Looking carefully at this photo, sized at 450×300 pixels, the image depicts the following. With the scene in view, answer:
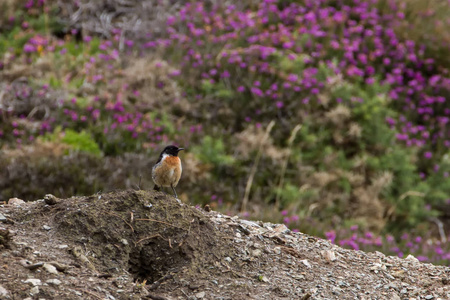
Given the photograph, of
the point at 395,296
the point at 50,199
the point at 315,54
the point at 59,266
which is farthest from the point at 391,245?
the point at 59,266

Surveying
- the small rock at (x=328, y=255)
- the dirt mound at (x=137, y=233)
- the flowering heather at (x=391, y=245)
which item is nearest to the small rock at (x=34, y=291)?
the dirt mound at (x=137, y=233)

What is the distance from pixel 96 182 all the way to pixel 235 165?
2193mm

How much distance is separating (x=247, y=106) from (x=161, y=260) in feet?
19.2

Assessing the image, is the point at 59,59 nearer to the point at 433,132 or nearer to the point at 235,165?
the point at 235,165

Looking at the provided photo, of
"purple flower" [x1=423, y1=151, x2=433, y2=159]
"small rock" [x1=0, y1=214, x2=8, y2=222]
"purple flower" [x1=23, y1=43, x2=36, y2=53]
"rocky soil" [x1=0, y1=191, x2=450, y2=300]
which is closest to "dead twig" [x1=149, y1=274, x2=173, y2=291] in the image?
"rocky soil" [x1=0, y1=191, x2=450, y2=300]

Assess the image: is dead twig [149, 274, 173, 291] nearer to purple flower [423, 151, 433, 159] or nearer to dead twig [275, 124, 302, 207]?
dead twig [275, 124, 302, 207]

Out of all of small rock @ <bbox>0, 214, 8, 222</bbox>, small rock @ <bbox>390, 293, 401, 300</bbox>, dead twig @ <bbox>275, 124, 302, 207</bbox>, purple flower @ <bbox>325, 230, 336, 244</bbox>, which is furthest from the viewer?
dead twig @ <bbox>275, 124, 302, 207</bbox>

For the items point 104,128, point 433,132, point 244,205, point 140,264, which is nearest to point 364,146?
Answer: point 433,132

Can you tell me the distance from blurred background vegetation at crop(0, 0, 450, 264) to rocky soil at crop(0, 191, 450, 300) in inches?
94.1

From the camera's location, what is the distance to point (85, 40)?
1062cm

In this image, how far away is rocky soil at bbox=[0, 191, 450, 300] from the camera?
3205mm

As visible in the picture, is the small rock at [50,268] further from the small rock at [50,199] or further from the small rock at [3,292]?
the small rock at [50,199]

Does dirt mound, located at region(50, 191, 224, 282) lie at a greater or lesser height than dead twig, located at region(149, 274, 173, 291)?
greater

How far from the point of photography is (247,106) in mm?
9320
